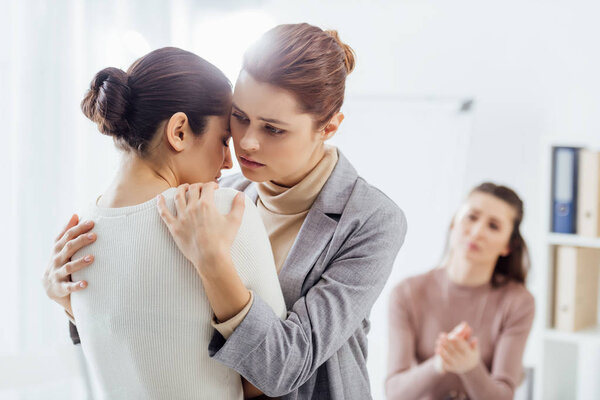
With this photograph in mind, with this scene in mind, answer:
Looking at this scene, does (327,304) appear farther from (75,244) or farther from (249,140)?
(75,244)

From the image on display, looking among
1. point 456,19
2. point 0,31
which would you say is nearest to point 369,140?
point 456,19

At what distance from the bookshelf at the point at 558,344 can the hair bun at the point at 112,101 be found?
1.94 meters

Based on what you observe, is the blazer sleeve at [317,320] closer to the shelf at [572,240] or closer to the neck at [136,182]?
the neck at [136,182]

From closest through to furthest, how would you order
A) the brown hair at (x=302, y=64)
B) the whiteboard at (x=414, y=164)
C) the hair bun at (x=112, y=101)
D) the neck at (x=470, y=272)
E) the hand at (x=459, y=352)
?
1. the hair bun at (x=112, y=101)
2. the brown hair at (x=302, y=64)
3. the hand at (x=459, y=352)
4. the neck at (x=470, y=272)
5. the whiteboard at (x=414, y=164)

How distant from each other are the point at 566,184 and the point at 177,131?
1.93 m

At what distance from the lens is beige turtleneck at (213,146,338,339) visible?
1.20 m

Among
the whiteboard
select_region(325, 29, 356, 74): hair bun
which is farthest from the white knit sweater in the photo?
the whiteboard

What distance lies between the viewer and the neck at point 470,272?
8.45ft

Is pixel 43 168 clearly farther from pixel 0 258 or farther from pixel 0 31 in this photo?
pixel 0 31

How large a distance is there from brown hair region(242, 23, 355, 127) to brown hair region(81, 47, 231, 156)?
0.11 m

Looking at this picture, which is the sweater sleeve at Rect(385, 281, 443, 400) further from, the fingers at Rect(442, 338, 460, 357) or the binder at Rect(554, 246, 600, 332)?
the binder at Rect(554, 246, 600, 332)

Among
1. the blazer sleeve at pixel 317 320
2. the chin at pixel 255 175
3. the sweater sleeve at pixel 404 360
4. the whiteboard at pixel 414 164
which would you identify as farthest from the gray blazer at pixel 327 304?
the whiteboard at pixel 414 164

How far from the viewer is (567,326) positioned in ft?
8.05

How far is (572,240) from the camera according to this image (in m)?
2.43
